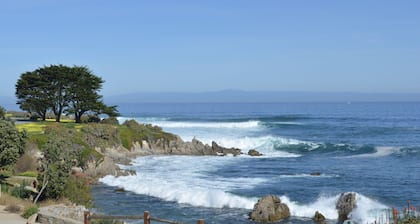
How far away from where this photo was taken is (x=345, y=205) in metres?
24.8

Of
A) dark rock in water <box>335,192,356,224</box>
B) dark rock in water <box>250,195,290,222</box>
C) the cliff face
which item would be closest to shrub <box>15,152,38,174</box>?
the cliff face

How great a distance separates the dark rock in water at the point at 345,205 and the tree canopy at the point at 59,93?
36022mm

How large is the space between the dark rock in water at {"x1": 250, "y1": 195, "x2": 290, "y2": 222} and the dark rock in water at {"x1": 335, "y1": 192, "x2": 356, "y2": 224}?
252 cm

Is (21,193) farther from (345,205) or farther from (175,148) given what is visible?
(175,148)

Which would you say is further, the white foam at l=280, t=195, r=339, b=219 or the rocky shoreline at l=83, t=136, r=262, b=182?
the rocky shoreline at l=83, t=136, r=262, b=182

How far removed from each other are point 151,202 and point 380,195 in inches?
481

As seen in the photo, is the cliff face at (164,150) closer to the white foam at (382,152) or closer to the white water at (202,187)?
the white water at (202,187)

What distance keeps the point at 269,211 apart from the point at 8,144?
1228 cm

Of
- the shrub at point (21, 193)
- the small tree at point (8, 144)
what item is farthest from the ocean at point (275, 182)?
the small tree at point (8, 144)

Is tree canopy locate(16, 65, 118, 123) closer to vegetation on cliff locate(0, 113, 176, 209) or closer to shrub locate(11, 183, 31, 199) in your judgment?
vegetation on cliff locate(0, 113, 176, 209)

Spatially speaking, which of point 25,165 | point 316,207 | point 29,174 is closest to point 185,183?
point 29,174

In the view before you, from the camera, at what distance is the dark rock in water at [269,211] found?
2331 cm

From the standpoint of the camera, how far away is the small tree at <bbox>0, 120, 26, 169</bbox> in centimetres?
2472

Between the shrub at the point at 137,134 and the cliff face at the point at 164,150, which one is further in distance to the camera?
the shrub at the point at 137,134
